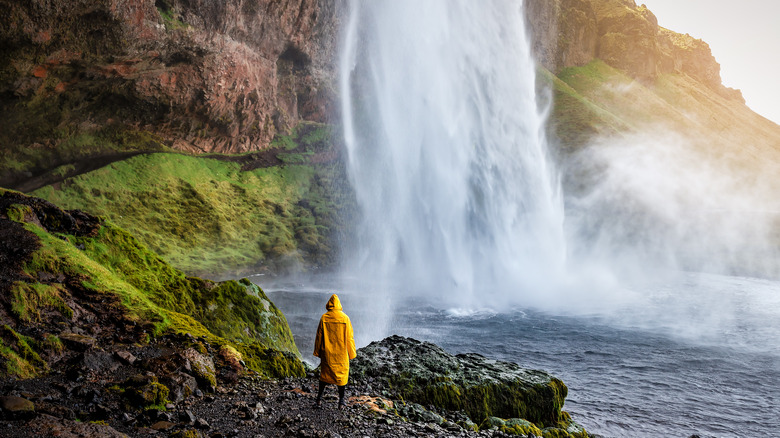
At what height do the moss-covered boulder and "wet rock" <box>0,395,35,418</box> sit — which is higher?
"wet rock" <box>0,395,35,418</box>

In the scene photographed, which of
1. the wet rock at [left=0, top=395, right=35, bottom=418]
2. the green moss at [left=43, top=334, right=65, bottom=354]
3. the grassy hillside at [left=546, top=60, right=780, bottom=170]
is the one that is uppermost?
the grassy hillside at [left=546, top=60, right=780, bottom=170]

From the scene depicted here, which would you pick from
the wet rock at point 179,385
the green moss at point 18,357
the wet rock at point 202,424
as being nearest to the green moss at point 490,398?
the wet rock at point 179,385

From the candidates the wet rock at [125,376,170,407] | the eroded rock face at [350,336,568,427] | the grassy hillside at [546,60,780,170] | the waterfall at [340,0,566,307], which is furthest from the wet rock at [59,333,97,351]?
the grassy hillside at [546,60,780,170]

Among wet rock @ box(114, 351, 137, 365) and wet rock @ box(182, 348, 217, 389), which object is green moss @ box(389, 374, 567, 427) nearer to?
wet rock @ box(182, 348, 217, 389)

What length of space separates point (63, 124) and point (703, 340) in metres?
31.4

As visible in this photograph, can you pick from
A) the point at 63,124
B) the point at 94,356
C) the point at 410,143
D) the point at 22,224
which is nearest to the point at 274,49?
the point at 410,143

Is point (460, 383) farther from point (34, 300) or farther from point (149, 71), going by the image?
point (149, 71)

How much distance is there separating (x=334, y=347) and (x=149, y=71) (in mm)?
26043

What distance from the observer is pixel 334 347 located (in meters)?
6.08

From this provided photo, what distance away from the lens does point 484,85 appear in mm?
30688

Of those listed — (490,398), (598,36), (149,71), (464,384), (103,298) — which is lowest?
(490,398)

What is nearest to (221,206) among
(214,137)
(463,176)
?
(214,137)

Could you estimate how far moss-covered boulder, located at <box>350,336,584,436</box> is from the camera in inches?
313

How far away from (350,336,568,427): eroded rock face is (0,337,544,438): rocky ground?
1153 millimetres
